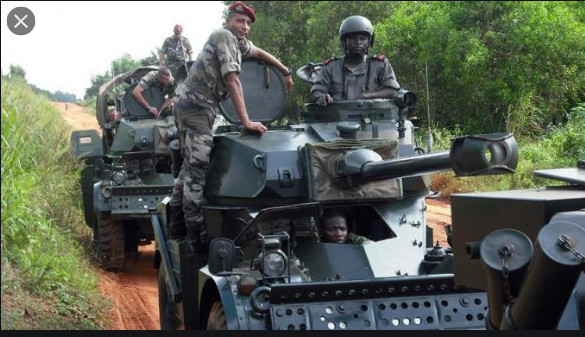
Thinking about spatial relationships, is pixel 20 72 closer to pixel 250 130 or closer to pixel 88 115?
pixel 250 130

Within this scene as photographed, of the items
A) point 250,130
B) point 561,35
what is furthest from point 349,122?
point 561,35

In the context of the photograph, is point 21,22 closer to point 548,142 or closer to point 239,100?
point 239,100

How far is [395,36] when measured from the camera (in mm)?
10875

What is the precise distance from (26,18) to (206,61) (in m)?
1.49

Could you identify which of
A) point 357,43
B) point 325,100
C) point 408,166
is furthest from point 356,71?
point 408,166

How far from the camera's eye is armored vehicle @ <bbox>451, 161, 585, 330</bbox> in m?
3.03

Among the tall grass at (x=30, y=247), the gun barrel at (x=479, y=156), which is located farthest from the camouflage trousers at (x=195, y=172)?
the gun barrel at (x=479, y=156)

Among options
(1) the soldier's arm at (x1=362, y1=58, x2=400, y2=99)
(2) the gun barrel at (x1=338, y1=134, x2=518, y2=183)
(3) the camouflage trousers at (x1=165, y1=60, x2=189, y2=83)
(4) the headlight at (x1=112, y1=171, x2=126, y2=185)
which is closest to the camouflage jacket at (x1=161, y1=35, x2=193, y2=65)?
(3) the camouflage trousers at (x1=165, y1=60, x2=189, y2=83)

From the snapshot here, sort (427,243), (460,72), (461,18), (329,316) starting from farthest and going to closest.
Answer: (461,18)
(460,72)
(427,243)
(329,316)

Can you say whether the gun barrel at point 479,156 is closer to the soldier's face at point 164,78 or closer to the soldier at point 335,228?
the soldier at point 335,228

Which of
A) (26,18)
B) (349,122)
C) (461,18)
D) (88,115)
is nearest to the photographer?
(26,18)

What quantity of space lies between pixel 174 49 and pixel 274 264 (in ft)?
37.4

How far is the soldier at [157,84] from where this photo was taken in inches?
557

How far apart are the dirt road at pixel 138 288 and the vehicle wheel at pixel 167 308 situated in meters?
0.77
